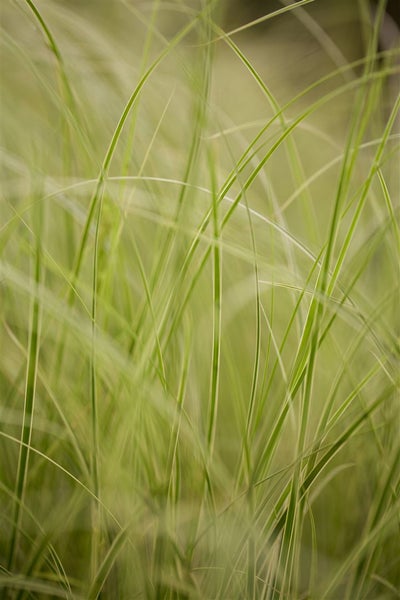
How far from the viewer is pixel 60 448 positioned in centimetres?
49

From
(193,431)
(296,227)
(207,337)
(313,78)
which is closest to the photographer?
(193,431)

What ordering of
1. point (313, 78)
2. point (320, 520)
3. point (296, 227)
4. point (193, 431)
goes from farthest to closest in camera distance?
1. point (313, 78)
2. point (296, 227)
3. point (320, 520)
4. point (193, 431)

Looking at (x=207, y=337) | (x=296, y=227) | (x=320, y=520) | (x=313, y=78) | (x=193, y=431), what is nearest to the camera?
(x=193, y=431)

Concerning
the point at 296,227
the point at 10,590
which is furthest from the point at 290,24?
the point at 10,590

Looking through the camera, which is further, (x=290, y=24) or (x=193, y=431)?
(x=290, y=24)

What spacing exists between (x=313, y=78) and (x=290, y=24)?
184 mm

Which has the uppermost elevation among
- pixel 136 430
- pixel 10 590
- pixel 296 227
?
pixel 296 227

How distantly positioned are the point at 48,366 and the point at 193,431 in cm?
19

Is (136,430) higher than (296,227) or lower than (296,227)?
lower

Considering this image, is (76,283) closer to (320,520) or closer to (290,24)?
(320,520)

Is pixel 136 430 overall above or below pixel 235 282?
below

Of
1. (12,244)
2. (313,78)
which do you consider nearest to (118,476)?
(12,244)

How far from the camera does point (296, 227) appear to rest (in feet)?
3.36

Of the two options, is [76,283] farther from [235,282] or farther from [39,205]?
[235,282]
